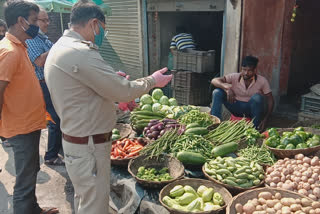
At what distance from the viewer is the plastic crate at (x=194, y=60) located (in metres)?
6.67

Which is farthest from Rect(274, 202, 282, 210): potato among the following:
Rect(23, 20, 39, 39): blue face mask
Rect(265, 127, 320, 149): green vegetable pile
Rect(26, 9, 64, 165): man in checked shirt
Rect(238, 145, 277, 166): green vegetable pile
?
Rect(26, 9, 64, 165): man in checked shirt

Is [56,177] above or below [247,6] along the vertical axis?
below

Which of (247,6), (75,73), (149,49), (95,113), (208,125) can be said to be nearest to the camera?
(75,73)

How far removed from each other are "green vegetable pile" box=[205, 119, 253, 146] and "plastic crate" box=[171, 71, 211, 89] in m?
3.06

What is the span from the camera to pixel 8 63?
2.76 metres

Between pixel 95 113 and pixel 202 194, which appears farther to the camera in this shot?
pixel 202 194

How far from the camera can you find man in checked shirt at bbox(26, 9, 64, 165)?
412 centimetres

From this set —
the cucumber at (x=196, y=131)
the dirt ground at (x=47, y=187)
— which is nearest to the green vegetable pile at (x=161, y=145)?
the cucumber at (x=196, y=131)

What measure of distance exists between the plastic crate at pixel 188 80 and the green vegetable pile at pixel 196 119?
2.71 m

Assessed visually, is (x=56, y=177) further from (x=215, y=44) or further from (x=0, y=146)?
(x=215, y=44)

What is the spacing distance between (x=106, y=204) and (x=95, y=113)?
0.89 m

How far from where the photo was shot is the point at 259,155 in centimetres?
322

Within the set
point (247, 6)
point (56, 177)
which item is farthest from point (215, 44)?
point (56, 177)

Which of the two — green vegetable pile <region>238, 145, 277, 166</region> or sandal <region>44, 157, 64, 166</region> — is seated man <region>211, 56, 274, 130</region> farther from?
sandal <region>44, 157, 64, 166</region>
